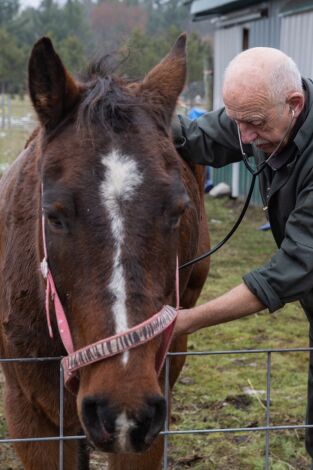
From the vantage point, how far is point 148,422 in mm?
2021

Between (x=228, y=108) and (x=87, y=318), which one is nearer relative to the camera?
(x=87, y=318)

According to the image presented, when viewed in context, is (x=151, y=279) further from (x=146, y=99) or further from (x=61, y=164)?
(x=146, y=99)

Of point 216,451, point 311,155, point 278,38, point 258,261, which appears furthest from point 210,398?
point 278,38

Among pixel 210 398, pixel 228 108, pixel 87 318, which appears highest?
pixel 228 108

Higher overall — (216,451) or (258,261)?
(216,451)

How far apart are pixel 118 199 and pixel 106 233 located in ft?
0.39

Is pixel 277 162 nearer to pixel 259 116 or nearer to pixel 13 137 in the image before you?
pixel 259 116

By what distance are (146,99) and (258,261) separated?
6432 millimetres

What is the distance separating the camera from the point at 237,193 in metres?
13.2

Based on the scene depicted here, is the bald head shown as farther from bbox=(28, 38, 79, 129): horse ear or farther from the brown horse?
bbox=(28, 38, 79, 129): horse ear

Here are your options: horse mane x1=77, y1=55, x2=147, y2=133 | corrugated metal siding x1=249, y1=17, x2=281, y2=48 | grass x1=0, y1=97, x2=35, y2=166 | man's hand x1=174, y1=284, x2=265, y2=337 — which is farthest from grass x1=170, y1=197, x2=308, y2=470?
grass x1=0, y1=97, x2=35, y2=166

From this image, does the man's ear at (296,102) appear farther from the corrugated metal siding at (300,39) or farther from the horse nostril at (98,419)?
the corrugated metal siding at (300,39)

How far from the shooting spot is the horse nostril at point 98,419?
199 centimetres

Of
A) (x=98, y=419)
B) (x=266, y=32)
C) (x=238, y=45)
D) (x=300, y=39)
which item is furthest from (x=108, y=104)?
(x=238, y=45)
